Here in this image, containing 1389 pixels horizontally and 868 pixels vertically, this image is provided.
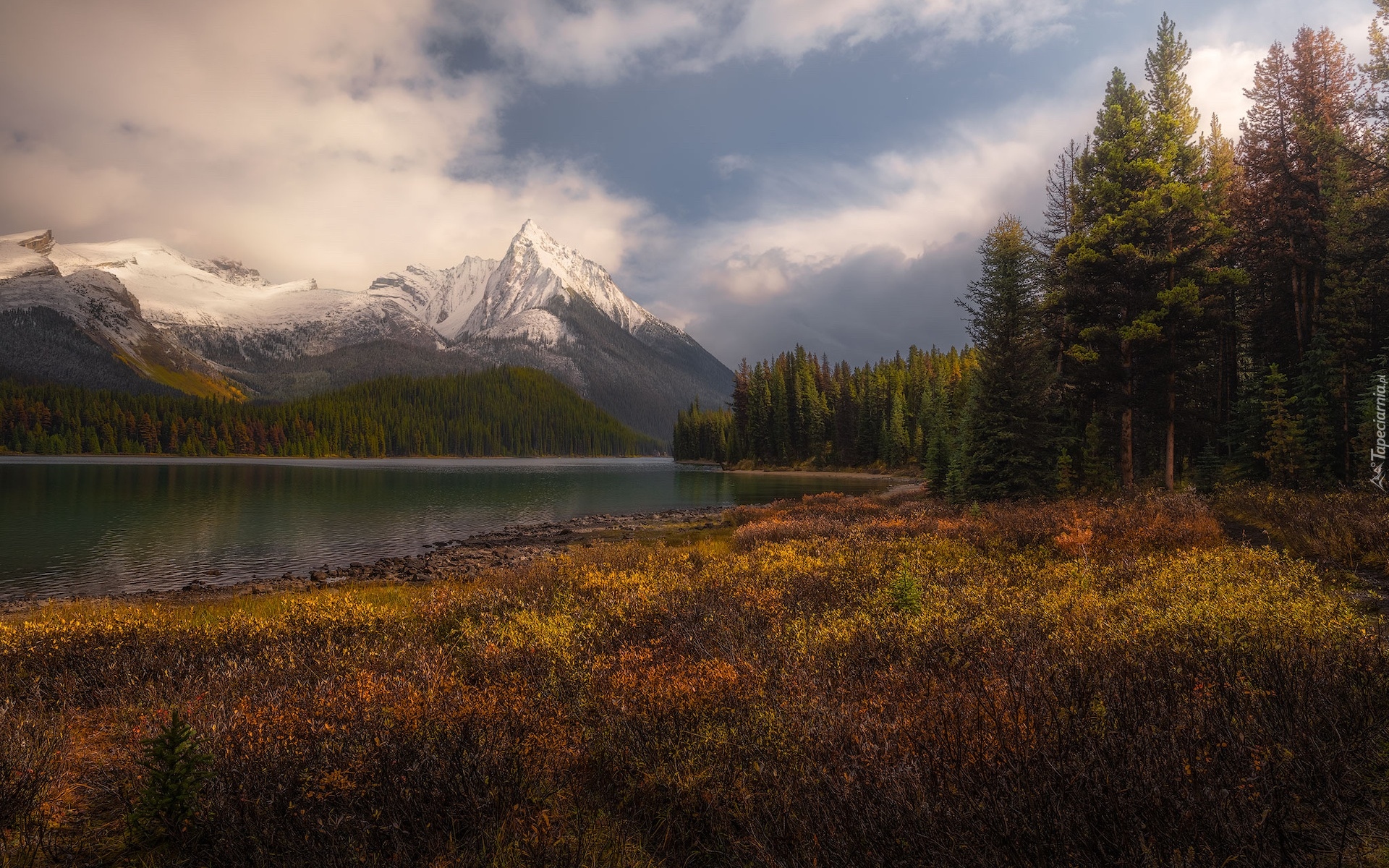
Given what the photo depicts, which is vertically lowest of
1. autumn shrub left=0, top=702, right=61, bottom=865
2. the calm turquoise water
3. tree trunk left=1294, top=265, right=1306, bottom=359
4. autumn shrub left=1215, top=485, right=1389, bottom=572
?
the calm turquoise water

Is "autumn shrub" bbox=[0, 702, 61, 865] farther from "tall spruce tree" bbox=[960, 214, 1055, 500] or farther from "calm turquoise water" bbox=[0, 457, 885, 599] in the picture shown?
"tall spruce tree" bbox=[960, 214, 1055, 500]

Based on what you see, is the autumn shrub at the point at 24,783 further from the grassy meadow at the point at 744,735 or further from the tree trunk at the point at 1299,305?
the tree trunk at the point at 1299,305

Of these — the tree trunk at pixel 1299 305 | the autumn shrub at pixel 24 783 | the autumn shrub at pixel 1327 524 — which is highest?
the tree trunk at pixel 1299 305

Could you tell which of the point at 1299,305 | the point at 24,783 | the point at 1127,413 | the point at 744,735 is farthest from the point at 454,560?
the point at 1299,305

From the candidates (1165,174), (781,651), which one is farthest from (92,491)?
(1165,174)

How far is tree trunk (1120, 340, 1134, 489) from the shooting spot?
80.4 feet

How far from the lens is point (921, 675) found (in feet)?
18.9

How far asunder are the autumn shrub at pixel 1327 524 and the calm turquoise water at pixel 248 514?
31.5m

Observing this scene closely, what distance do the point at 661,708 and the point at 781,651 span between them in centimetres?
202

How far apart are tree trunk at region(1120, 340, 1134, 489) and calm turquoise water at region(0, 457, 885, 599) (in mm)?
31926

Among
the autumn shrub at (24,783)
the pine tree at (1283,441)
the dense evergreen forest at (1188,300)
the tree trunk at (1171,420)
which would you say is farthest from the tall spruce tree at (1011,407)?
the autumn shrub at (24,783)

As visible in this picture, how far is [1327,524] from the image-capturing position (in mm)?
12844

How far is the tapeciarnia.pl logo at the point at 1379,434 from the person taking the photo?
20406 millimetres

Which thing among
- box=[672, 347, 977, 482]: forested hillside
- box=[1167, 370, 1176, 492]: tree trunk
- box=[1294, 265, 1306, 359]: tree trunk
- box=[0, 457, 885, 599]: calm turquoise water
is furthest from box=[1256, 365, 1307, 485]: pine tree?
box=[672, 347, 977, 482]: forested hillside
